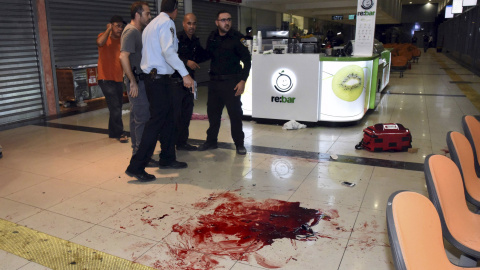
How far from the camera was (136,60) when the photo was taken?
13.0ft

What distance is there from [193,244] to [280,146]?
2.52 metres

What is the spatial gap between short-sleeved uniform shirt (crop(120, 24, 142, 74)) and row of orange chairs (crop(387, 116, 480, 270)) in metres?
2.95

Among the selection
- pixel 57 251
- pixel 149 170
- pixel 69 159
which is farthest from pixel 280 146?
pixel 57 251

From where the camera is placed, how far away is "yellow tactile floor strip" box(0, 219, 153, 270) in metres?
2.31

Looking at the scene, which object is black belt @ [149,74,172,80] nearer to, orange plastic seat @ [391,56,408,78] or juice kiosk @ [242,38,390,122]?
juice kiosk @ [242,38,390,122]

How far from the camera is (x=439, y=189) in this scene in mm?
1644

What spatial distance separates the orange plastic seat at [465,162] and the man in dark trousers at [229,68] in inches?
101

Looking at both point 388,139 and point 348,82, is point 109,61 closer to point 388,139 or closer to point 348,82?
point 348,82

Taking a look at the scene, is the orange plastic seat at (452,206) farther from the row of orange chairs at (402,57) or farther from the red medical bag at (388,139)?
the row of orange chairs at (402,57)

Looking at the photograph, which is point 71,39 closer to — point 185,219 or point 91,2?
point 91,2

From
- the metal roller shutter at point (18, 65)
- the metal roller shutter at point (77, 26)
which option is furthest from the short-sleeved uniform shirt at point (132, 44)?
the metal roller shutter at point (77, 26)

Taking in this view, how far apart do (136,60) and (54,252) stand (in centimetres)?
215

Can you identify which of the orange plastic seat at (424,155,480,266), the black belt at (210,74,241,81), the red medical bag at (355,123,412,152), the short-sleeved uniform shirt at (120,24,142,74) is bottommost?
the red medical bag at (355,123,412,152)

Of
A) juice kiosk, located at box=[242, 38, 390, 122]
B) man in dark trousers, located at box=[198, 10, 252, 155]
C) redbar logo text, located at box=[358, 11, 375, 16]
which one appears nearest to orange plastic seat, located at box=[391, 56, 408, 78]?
redbar logo text, located at box=[358, 11, 375, 16]
